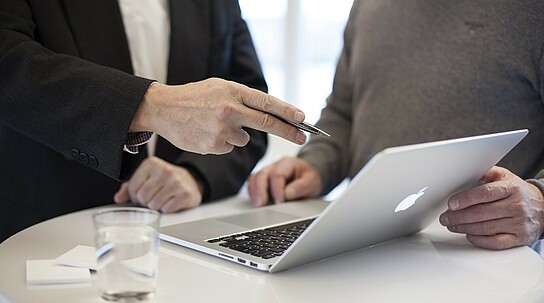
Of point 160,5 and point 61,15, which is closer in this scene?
point 61,15

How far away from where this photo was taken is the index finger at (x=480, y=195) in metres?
1.17

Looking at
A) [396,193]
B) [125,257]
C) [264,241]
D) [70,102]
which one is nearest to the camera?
[125,257]

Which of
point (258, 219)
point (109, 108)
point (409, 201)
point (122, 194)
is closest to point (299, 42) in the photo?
point (122, 194)

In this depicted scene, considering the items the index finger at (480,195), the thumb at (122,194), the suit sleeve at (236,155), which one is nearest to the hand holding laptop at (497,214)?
the index finger at (480,195)

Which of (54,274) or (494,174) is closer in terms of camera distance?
(54,274)

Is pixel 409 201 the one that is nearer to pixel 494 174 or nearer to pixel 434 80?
pixel 494 174

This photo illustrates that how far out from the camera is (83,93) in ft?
4.00

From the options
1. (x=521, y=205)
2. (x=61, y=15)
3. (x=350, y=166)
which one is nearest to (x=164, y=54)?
(x=61, y=15)

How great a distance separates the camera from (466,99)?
1522mm

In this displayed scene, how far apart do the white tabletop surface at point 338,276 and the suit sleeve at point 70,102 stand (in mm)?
146

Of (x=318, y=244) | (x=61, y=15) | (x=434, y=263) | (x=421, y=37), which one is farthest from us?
(x=421, y=37)

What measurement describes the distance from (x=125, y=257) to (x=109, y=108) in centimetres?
39

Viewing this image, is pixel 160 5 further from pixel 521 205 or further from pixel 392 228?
pixel 521 205

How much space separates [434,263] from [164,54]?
0.84 metres
